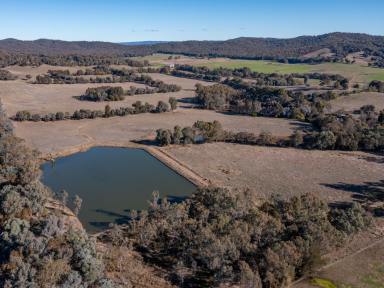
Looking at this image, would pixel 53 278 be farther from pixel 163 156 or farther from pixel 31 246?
pixel 163 156

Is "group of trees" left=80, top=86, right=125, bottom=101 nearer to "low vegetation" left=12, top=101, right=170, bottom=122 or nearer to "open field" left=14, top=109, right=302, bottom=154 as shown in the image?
"low vegetation" left=12, top=101, right=170, bottom=122

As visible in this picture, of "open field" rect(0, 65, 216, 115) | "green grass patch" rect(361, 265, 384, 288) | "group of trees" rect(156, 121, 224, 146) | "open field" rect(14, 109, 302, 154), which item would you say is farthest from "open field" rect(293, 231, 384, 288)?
"open field" rect(0, 65, 216, 115)

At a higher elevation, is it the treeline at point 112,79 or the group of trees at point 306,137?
the treeline at point 112,79

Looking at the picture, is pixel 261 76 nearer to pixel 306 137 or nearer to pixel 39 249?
pixel 306 137

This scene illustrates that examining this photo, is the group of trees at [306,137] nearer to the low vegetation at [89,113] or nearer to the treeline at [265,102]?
the treeline at [265,102]

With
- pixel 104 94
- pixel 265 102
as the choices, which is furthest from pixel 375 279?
Answer: pixel 104 94

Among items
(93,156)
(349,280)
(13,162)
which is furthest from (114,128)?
(349,280)

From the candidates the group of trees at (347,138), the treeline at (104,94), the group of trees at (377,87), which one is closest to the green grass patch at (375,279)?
the group of trees at (347,138)
